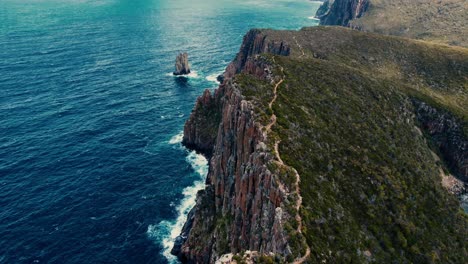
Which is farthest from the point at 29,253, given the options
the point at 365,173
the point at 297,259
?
the point at 365,173

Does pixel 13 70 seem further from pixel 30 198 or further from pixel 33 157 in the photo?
pixel 30 198

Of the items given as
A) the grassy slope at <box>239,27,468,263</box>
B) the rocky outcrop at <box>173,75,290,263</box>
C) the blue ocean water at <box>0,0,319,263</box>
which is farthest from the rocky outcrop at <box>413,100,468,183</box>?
the blue ocean water at <box>0,0,319,263</box>

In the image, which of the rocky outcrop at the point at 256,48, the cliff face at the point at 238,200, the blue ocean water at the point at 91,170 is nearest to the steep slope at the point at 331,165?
the cliff face at the point at 238,200

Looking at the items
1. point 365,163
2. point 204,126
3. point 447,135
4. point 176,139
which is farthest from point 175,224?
point 447,135

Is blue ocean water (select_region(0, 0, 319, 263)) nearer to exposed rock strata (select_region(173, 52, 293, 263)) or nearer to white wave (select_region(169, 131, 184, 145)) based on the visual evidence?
white wave (select_region(169, 131, 184, 145))

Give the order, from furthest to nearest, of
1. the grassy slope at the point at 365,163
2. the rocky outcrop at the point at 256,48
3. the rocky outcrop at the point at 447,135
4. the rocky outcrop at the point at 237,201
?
the rocky outcrop at the point at 256,48 → the rocky outcrop at the point at 447,135 → the grassy slope at the point at 365,163 → the rocky outcrop at the point at 237,201

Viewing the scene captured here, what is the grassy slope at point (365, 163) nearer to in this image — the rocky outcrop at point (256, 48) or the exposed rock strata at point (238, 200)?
the exposed rock strata at point (238, 200)
